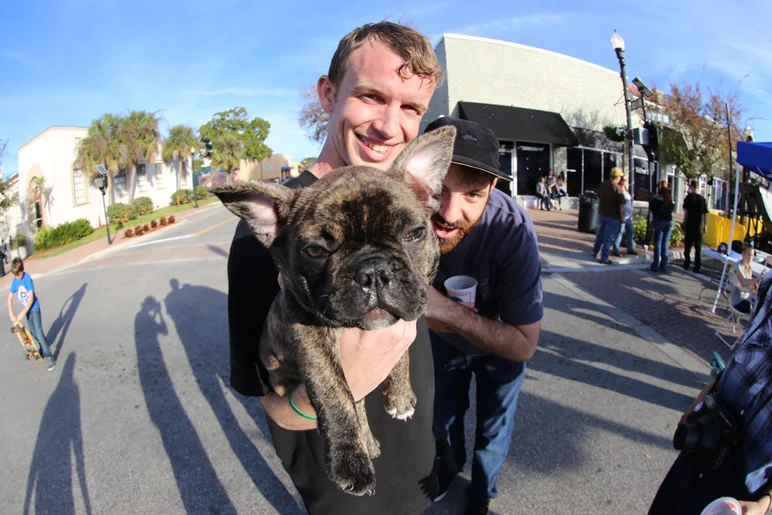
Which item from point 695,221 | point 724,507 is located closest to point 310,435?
point 724,507

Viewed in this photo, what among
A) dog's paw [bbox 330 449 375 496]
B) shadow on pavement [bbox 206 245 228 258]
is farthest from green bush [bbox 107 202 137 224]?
dog's paw [bbox 330 449 375 496]

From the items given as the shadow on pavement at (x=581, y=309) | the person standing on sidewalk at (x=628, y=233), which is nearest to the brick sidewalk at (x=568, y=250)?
the person standing on sidewalk at (x=628, y=233)

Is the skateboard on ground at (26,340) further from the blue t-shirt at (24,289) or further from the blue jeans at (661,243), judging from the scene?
the blue jeans at (661,243)

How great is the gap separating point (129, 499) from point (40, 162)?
38.9 meters

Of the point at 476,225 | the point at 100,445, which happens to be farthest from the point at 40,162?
the point at 476,225

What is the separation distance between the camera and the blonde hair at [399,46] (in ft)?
6.72

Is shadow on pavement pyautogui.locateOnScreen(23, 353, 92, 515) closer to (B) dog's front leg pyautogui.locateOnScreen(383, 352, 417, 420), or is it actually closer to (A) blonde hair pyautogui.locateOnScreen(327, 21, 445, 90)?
(B) dog's front leg pyautogui.locateOnScreen(383, 352, 417, 420)

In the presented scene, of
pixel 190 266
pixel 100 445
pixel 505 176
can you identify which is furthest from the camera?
pixel 190 266

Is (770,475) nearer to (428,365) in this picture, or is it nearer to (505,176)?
(428,365)

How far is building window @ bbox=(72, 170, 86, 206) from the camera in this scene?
1353 inches

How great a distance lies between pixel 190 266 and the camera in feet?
48.4

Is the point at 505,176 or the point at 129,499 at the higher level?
the point at 505,176

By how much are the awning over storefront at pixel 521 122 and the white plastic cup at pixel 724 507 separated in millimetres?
23248

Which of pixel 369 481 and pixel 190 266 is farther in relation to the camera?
pixel 190 266
